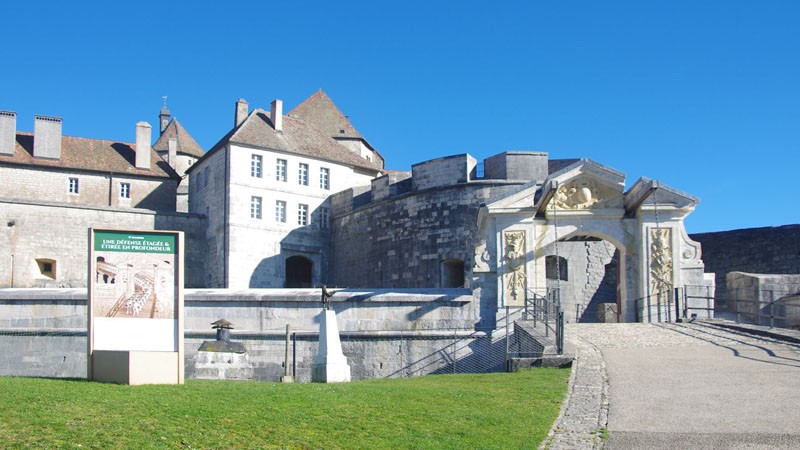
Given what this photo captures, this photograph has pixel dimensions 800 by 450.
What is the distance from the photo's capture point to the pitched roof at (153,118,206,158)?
214 ft

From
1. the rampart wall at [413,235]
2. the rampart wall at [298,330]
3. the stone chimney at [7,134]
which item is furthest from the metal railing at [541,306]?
the stone chimney at [7,134]

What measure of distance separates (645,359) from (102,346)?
864 cm

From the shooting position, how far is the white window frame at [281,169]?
41.3m

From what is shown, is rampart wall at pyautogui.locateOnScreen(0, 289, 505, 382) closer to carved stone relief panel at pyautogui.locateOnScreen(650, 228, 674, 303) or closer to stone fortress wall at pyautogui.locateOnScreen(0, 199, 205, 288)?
carved stone relief panel at pyautogui.locateOnScreen(650, 228, 674, 303)

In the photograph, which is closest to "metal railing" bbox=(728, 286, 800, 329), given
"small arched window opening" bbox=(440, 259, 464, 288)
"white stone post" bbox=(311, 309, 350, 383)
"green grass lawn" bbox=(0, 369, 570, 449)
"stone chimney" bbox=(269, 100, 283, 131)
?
"white stone post" bbox=(311, 309, 350, 383)

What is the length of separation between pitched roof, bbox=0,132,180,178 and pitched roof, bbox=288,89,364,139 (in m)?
9.22

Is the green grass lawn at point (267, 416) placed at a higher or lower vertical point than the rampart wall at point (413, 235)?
lower

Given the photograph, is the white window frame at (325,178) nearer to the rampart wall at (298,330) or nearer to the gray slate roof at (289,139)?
the gray slate roof at (289,139)

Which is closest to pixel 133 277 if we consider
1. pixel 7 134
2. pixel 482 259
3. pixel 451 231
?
pixel 482 259

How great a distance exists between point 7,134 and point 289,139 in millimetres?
13180

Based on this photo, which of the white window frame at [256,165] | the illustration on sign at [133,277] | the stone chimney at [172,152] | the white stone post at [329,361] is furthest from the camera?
the stone chimney at [172,152]

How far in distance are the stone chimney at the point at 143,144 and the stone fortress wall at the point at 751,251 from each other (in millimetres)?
27254

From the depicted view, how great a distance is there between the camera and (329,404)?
1116cm

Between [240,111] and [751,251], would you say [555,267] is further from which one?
[240,111]
